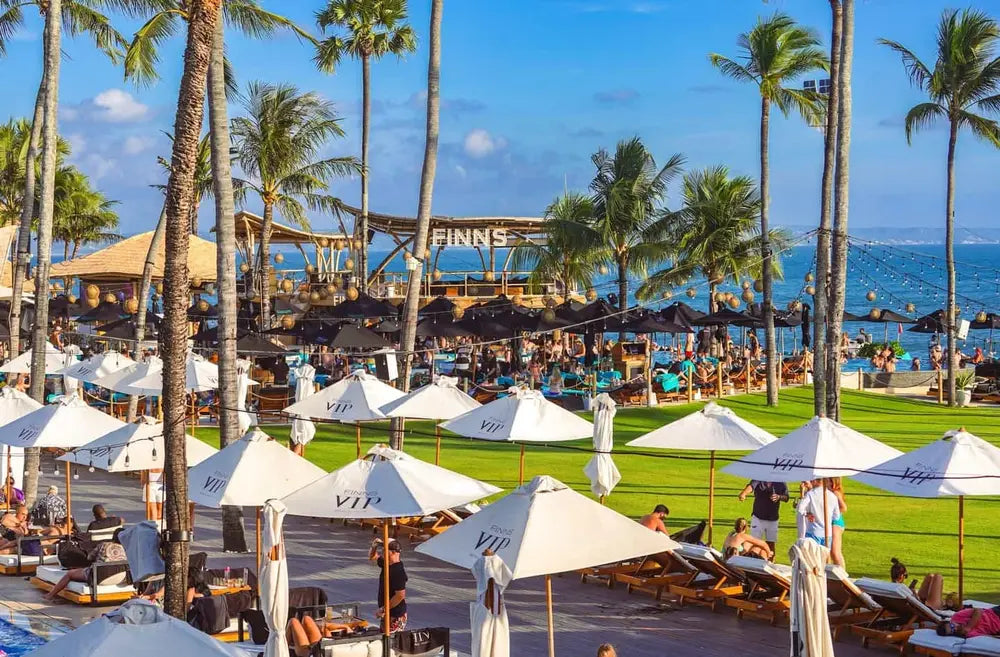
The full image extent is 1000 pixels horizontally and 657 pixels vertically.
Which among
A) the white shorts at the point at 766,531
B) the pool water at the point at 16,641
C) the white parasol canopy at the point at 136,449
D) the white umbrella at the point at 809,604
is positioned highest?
the white parasol canopy at the point at 136,449

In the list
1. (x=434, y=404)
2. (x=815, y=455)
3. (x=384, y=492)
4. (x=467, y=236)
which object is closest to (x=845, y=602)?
(x=815, y=455)

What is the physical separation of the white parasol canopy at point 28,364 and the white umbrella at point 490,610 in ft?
64.0

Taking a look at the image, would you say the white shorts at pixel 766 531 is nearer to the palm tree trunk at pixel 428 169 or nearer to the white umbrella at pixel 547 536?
the white umbrella at pixel 547 536

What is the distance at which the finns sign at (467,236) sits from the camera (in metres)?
47.6

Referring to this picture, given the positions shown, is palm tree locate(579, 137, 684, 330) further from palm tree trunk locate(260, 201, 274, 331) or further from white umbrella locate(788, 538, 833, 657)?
Result: white umbrella locate(788, 538, 833, 657)

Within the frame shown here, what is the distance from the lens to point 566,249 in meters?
40.1

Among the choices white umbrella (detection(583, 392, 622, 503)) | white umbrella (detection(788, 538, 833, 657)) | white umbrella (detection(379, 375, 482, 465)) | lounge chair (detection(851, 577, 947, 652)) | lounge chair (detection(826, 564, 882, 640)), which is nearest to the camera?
white umbrella (detection(788, 538, 833, 657))

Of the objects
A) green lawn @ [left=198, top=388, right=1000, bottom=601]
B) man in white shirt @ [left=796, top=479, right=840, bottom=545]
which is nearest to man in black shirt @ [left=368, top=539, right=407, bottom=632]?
green lawn @ [left=198, top=388, right=1000, bottom=601]

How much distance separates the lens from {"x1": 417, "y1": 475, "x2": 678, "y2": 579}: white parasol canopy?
10227mm

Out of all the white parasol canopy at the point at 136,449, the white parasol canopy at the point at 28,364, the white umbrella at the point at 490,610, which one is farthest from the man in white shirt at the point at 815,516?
the white parasol canopy at the point at 28,364

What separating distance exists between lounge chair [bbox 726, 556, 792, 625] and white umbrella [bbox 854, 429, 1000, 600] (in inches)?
54.9

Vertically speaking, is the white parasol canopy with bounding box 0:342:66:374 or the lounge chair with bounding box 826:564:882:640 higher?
the white parasol canopy with bounding box 0:342:66:374

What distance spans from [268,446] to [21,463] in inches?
370

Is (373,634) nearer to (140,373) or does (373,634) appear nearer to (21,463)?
(21,463)
